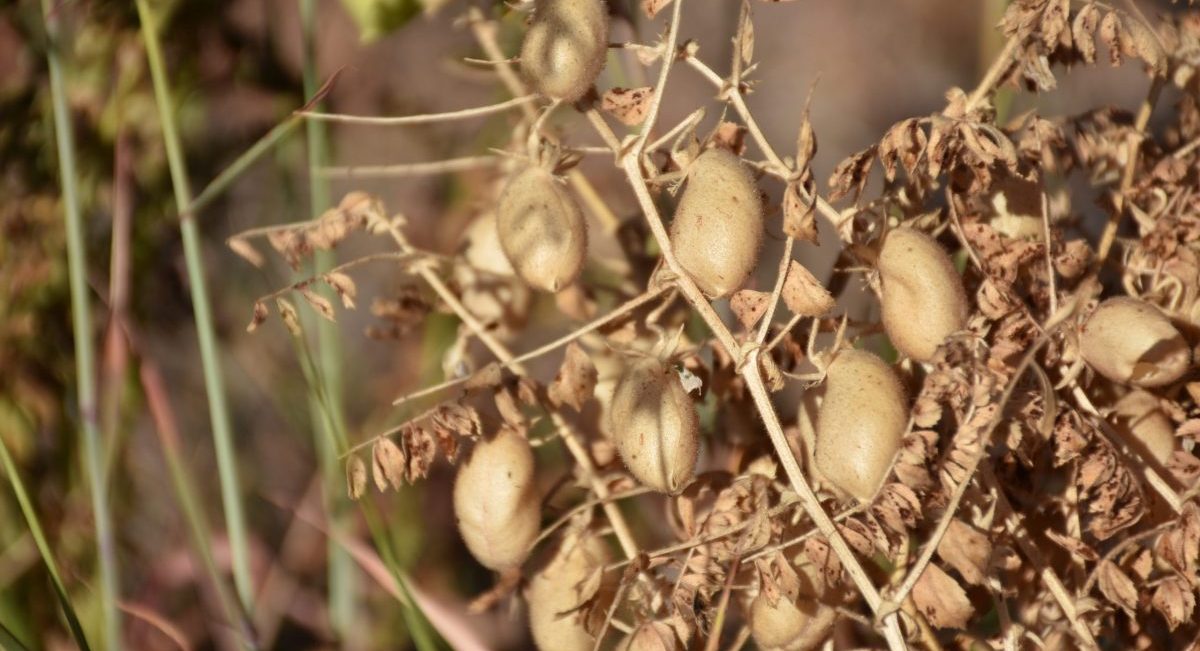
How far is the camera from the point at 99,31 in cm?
87

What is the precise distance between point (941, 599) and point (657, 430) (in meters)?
0.14

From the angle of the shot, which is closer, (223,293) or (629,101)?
(629,101)

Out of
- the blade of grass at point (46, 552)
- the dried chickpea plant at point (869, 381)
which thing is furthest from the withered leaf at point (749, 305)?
the blade of grass at point (46, 552)

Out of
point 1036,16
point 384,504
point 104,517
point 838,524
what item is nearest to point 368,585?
point 384,504

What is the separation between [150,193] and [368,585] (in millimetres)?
329

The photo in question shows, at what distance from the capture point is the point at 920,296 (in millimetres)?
505

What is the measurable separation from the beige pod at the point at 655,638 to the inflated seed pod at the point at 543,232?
15cm

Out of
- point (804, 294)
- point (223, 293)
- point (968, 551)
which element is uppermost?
point (804, 294)

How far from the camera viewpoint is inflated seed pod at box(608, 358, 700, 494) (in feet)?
1.68

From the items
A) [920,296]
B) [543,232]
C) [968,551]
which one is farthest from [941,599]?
[543,232]

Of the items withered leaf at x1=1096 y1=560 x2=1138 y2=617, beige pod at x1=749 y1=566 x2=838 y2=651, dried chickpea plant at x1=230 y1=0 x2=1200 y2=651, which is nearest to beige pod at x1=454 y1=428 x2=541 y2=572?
dried chickpea plant at x1=230 y1=0 x2=1200 y2=651

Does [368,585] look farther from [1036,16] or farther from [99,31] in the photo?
[1036,16]

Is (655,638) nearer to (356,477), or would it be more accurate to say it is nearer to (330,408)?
(356,477)

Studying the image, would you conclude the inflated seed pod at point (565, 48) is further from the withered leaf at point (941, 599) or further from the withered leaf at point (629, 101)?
the withered leaf at point (941, 599)
